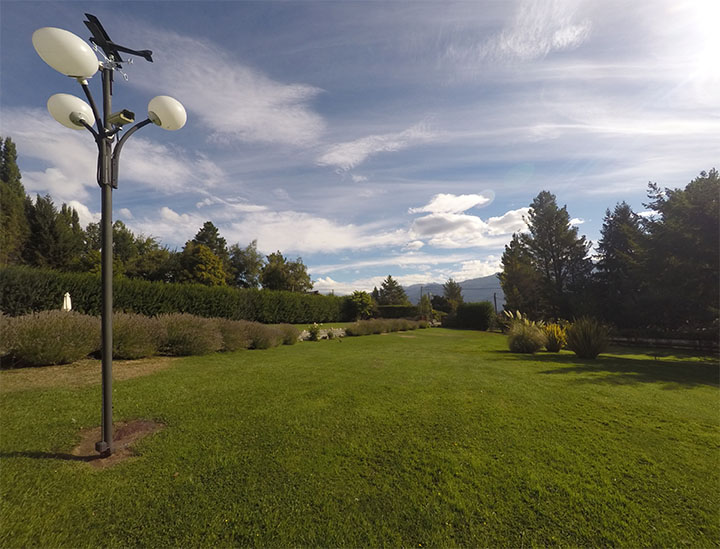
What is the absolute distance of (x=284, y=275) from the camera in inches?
1416

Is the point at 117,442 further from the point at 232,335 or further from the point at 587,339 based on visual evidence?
the point at 587,339

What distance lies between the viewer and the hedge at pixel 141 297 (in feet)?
28.5

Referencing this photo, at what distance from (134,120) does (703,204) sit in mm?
17412

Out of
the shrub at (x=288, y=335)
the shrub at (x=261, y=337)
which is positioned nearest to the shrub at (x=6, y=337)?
the shrub at (x=261, y=337)

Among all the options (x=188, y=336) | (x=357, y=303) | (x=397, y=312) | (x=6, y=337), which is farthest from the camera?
(x=397, y=312)

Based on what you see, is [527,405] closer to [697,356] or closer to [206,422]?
[206,422]

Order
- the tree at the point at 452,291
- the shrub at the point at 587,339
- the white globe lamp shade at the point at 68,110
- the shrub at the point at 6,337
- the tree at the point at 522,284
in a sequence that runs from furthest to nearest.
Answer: the tree at the point at 452,291 → the tree at the point at 522,284 → the shrub at the point at 587,339 → the shrub at the point at 6,337 → the white globe lamp shade at the point at 68,110

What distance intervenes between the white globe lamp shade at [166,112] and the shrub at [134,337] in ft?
19.2

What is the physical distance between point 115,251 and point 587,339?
3942 centimetres

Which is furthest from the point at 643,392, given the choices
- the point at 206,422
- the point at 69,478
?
the point at 69,478

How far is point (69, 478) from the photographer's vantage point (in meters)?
2.31

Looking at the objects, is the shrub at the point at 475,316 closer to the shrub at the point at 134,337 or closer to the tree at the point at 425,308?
the tree at the point at 425,308

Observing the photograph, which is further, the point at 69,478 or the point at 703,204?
the point at 703,204

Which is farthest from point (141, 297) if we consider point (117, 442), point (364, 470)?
point (364, 470)
